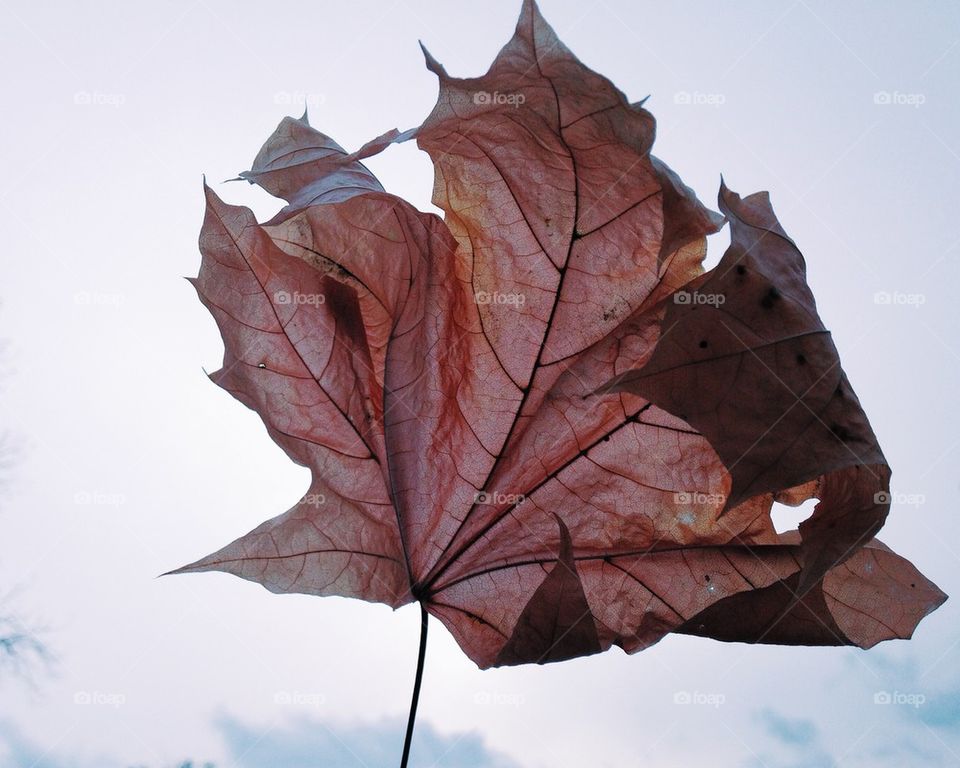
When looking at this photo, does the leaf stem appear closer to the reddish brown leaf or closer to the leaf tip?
the reddish brown leaf

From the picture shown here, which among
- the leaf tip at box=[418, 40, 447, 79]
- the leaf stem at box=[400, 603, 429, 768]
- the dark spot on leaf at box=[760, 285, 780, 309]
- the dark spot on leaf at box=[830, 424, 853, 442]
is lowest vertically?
the leaf stem at box=[400, 603, 429, 768]

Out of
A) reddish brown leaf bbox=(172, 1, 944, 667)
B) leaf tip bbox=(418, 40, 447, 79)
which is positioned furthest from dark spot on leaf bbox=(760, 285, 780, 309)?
leaf tip bbox=(418, 40, 447, 79)

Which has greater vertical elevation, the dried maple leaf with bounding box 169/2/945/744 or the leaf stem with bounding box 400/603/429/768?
the dried maple leaf with bounding box 169/2/945/744

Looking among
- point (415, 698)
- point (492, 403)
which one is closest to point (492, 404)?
point (492, 403)

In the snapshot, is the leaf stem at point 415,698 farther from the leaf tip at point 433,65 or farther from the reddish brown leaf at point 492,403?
the leaf tip at point 433,65

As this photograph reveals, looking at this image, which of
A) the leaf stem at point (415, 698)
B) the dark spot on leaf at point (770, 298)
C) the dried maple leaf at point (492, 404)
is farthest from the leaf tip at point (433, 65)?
the leaf stem at point (415, 698)

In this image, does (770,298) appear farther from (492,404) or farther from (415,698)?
(415,698)

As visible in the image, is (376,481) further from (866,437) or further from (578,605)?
(866,437)

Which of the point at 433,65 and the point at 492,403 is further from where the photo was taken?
the point at 492,403

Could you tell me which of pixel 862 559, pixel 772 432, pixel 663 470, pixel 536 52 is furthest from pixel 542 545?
pixel 536 52
